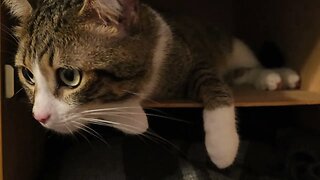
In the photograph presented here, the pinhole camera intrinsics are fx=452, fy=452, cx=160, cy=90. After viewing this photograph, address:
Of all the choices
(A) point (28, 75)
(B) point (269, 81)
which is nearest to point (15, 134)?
(A) point (28, 75)

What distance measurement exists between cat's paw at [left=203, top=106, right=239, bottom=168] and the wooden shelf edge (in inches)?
1.5

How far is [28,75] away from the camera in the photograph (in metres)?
0.85

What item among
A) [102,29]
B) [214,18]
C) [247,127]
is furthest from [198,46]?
[214,18]

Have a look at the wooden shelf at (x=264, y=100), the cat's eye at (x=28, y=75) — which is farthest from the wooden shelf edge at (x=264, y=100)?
the cat's eye at (x=28, y=75)

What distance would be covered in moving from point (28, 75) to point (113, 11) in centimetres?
21

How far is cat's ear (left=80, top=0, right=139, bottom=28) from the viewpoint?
768mm

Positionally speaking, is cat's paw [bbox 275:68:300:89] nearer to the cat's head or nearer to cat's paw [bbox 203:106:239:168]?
cat's paw [bbox 203:106:239:168]

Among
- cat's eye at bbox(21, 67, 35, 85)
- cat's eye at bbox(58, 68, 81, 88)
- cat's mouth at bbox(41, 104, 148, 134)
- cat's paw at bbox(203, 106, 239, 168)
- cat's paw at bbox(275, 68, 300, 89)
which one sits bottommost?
cat's paw at bbox(275, 68, 300, 89)

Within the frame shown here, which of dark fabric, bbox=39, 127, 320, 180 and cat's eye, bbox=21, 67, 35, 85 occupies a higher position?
cat's eye, bbox=21, 67, 35, 85

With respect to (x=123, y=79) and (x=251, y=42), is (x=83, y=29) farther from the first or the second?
(x=251, y=42)

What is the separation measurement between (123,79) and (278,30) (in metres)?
0.66

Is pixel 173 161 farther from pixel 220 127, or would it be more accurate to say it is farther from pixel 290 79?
pixel 290 79

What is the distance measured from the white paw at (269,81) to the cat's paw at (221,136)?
0.26 metres

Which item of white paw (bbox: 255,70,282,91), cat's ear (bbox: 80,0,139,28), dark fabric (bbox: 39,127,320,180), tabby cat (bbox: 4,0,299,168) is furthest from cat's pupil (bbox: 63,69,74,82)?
white paw (bbox: 255,70,282,91)
